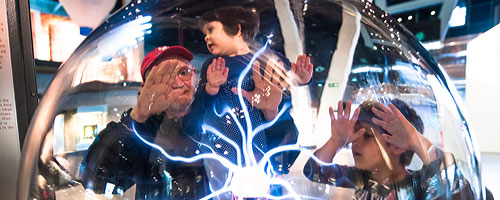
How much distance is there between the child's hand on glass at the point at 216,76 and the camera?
474mm

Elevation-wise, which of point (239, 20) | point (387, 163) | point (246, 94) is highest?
point (239, 20)

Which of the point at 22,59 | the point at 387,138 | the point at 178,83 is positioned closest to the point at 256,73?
the point at 178,83

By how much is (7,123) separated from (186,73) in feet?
1.62

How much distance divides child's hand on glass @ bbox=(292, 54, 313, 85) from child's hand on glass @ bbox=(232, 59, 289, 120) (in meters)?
0.02

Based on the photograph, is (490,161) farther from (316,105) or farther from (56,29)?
(56,29)

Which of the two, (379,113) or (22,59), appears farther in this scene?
(22,59)

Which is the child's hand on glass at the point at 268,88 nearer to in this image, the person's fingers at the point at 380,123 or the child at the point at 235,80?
the child at the point at 235,80

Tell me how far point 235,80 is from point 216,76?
33 mm

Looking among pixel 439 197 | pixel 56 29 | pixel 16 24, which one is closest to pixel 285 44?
pixel 439 197

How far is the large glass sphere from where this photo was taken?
0.45 metres

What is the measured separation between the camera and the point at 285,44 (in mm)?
→ 464

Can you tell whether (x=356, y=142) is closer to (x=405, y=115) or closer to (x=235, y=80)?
(x=405, y=115)

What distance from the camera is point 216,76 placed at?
0.47 meters

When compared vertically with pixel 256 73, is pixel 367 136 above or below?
below
